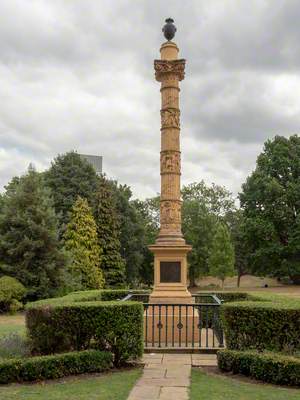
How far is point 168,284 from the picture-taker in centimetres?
1414

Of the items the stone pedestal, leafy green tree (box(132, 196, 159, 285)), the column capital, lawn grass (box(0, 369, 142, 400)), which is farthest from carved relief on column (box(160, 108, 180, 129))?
leafy green tree (box(132, 196, 159, 285))

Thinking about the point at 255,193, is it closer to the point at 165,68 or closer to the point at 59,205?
the point at 59,205

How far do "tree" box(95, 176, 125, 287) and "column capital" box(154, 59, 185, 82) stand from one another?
2394cm

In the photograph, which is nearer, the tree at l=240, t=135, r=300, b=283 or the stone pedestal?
the stone pedestal

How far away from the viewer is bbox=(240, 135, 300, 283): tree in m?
39.8

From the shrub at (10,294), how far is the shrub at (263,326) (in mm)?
16168

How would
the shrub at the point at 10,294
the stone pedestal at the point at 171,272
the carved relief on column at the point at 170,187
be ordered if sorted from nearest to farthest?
1. the stone pedestal at the point at 171,272
2. the carved relief on column at the point at 170,187
3. the shrub at the point at 10,294

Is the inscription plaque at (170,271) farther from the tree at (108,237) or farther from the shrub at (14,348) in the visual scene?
the tree at (108,237)

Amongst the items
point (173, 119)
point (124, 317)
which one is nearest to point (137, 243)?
point (173, 119)

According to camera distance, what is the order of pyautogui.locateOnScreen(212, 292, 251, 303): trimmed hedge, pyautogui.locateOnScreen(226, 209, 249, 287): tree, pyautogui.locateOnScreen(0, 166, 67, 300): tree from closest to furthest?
pyautogui.locateOnScreen(212, 292, 251, 303): trimmed hedge < pyautogui.locateOnScreen(0, 166, 67, 300): tree < pyautogui.locateOnScreen(226, 209, 249, 287): tree

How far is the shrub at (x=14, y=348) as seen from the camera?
9000mm

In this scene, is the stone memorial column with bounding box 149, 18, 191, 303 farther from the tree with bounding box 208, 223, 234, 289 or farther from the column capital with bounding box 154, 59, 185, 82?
the tree with bounding box 208, 223, 234, 289

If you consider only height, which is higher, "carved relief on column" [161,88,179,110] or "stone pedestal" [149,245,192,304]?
"carved relief on column" [161,88,179,110]

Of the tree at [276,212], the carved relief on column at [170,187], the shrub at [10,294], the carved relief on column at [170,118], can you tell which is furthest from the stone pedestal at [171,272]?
the tree at [276,212]
